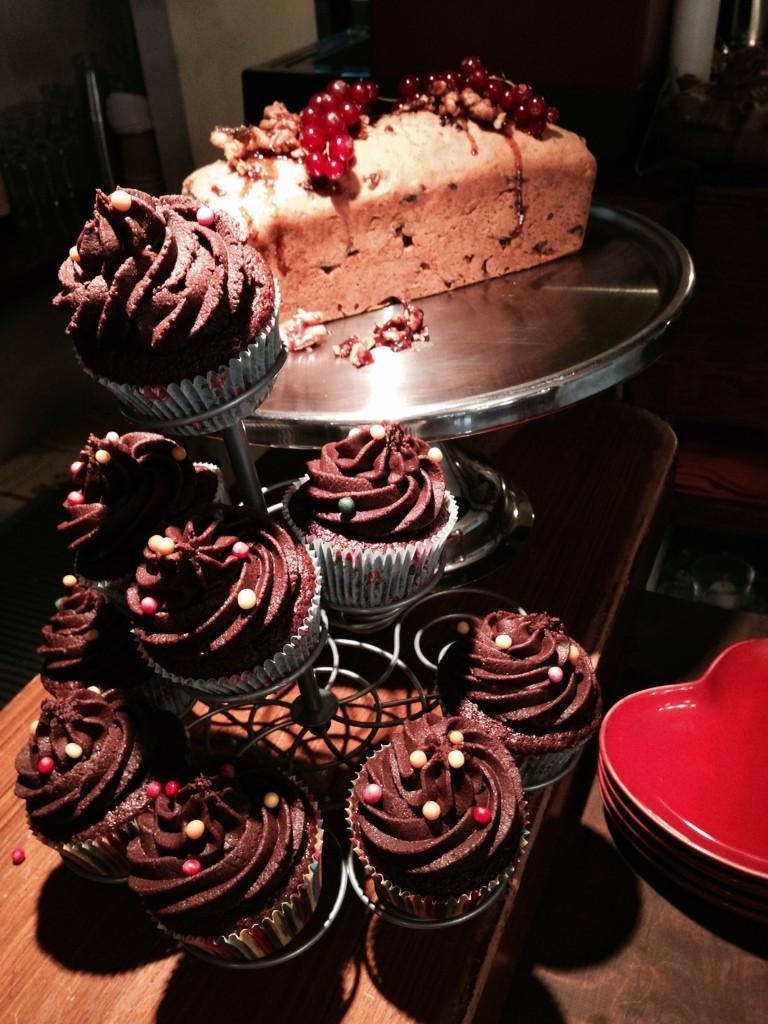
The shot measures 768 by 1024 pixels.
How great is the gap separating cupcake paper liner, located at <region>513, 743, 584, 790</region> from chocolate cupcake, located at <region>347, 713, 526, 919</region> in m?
0.11

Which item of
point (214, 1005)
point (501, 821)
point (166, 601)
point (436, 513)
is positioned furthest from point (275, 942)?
point (436, 513)

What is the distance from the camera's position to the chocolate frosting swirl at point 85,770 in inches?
39.1

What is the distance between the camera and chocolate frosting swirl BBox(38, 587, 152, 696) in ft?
3.75

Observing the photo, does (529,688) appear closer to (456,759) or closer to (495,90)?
(456,759)

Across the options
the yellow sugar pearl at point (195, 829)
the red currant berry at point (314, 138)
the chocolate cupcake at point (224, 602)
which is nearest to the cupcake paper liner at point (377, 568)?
the chocolate cupcake at point (224, 602)

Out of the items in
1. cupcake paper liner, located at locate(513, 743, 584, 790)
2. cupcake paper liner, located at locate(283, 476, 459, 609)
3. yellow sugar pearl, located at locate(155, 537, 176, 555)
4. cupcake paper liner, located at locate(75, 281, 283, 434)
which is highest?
cupcake paper liner, located at locate(75, 281, 283, 434)

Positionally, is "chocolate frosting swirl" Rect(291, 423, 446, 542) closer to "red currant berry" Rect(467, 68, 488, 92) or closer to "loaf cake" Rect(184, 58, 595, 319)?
"loaf cake" Rect(184, 58, 595, 319)

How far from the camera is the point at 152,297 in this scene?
812mm

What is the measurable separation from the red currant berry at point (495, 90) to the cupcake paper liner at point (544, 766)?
4.23 ft

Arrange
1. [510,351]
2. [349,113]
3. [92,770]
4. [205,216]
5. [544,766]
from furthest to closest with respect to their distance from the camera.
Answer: [349,113] → [510,351] → [544,766] → [92,770] → [205,216]

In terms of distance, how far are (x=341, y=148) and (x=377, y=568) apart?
87cm

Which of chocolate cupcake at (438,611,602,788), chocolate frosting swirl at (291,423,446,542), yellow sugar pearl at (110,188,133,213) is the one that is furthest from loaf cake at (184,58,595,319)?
chocolate cupcake at (438,611,602,788)

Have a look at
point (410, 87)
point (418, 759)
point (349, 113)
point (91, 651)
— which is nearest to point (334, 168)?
point (349, 113)

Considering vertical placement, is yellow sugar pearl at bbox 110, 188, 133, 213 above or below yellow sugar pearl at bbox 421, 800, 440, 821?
above
